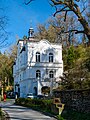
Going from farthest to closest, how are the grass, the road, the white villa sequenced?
the white villa, the road, the grass

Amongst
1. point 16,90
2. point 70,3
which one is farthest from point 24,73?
point 70,3

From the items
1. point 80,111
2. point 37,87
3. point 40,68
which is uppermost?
point 40,68

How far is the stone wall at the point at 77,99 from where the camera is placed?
852 inches

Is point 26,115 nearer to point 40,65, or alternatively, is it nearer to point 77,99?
point 77,99

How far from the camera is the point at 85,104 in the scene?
21.8m

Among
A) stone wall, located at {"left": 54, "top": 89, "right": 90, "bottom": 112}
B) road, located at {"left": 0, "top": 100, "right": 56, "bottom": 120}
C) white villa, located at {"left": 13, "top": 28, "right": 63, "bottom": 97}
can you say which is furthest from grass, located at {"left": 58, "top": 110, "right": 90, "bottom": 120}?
white villa, located at {"left": 13, "top": 28, "right": 63, "bottom": 97}

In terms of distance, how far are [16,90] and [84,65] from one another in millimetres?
45249

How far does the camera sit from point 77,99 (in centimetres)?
2378

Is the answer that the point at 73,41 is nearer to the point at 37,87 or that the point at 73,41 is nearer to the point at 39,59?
the point at 39,59

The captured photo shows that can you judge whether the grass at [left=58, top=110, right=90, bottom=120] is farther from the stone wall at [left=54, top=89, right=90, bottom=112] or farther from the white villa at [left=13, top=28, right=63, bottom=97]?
the white villa at [left=13, top=28, right=63, bottom=97]

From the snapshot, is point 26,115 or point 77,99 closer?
point 77,99

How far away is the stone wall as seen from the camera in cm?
2164

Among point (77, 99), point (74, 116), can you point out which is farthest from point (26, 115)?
point (74, 116)

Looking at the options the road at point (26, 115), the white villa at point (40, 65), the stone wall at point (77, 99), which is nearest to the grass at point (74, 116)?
the stone wall at point (77, 99)
